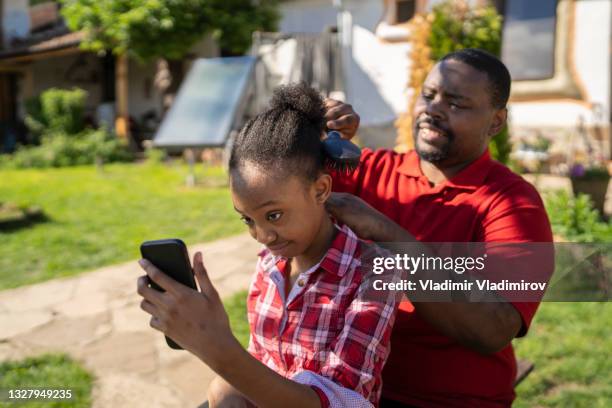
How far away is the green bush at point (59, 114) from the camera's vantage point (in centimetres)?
1389

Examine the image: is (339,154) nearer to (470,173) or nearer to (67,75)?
(470,173)

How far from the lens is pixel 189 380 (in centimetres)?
316

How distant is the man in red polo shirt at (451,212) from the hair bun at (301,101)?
0.79 ft

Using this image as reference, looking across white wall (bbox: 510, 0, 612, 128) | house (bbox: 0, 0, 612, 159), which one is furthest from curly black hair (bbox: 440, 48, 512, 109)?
white wall (bbox: 510, 0, 612, 128)

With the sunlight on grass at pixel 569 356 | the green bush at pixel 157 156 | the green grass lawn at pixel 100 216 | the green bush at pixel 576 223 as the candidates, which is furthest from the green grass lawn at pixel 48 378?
the green bush at pixel 157 156

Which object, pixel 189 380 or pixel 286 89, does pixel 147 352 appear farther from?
pixel 286 89

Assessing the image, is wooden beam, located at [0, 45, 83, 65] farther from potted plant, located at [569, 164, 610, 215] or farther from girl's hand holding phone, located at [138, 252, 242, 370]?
girl's hand holding phone, located at [138, 252, 242, 370]

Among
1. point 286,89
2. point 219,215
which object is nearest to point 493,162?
point 286,89

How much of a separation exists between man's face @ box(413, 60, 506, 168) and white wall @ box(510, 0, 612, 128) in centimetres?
769

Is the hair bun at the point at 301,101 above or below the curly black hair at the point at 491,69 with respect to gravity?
below

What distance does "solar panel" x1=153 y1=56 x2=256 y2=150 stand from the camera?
863 centimetres

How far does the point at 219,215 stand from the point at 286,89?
5780 millimetres

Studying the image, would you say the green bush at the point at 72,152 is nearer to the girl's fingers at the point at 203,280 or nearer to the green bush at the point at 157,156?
the green bush at the point at 157,156

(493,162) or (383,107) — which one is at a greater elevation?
(493,162)
